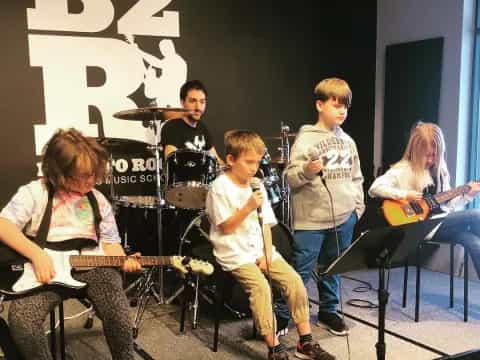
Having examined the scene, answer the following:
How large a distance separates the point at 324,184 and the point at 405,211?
2.59 feet

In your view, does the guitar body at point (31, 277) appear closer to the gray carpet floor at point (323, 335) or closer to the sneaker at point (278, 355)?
the gray carpet floor at point (323, 335)

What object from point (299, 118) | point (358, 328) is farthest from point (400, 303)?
point (299, 118)

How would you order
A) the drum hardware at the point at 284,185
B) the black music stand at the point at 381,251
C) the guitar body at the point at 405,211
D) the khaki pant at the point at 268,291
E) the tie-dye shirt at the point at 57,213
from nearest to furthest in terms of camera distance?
the black music stand at the point at 381,251
the tie-dye shirt at the point at 57,213
the khaki pant at the point at 268,291
the guitar body at the point at 405,211
the drum hardware at the point at 284,185

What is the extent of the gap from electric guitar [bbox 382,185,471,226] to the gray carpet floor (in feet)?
2.04

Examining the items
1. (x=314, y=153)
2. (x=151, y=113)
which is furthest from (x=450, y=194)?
(x=151, y=113)

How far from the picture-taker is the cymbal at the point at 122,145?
323 centimetres

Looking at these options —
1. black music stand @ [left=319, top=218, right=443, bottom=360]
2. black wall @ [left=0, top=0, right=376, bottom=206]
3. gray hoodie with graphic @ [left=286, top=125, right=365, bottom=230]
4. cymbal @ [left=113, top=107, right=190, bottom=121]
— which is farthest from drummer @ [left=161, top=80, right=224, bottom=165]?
black music stand @ [left=319, top=218, right=443, bottom=360]

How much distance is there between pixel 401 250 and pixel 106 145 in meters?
1.96

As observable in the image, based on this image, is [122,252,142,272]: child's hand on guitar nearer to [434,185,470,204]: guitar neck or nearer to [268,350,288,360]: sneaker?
[268,350,288,360]: sneaker

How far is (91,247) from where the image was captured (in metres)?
2.26

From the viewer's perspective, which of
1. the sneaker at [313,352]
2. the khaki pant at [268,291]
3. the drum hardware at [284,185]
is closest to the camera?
the khaki pant at [268,291]

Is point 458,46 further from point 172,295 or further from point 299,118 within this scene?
point 172,295

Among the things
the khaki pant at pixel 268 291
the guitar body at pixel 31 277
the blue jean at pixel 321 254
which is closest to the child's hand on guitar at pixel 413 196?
the blue jean at pixel 321 254

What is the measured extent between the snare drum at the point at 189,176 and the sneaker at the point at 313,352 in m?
1.05
